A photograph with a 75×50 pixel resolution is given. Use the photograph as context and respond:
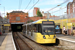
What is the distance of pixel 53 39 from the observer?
542 inches

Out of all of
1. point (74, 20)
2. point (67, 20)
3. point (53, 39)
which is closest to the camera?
point (53, 39)

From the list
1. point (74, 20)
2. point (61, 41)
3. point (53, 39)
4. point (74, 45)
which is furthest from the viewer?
point (74, 20)

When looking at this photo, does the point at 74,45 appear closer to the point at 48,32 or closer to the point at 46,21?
the point at 48,32

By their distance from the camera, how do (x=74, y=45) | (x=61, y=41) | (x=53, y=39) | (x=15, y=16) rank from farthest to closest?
(x=15, y=16)
(x=61, y=41)
(x=53, y=39)
(x=74, y=45)

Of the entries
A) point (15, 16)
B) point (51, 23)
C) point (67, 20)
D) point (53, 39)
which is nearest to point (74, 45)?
point (53, 39)

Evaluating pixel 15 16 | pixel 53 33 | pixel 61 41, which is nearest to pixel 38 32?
pixel 53 33

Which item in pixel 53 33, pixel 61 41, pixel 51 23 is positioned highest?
pixel 51 23

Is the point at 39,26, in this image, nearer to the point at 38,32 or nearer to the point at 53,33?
the point at 38,32

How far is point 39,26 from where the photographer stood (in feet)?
47.2

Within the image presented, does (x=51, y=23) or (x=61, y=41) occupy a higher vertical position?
(x=51, y=23)

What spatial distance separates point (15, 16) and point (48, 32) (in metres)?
63.9

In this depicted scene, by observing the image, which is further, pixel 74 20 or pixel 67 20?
pixel 67 20

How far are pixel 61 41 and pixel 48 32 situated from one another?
209 cm

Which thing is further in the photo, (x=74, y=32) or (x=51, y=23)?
(x=74, y=32)
